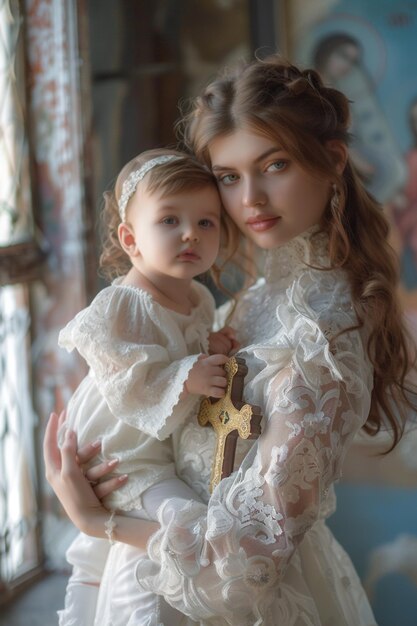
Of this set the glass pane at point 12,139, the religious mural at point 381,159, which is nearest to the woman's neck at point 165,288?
the glass pane at point 12,139

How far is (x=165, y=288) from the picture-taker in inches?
82.5

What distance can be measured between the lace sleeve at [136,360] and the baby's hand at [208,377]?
22 millimetres

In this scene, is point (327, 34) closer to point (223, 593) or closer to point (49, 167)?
point (49, 167)

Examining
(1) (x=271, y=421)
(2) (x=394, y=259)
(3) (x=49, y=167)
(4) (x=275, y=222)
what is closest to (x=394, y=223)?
(3) (x=49, y=167)

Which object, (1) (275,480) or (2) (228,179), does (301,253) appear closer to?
(2) (228,179)

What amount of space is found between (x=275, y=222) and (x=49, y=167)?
199 centimetres

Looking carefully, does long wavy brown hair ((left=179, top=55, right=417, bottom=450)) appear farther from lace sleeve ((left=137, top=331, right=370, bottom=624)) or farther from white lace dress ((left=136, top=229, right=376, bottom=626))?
lace sleeve ((left=137, top=331, right=370, bottom=624))

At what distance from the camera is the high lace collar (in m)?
2.09

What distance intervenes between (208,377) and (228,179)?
525 millimetres

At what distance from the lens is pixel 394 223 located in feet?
13.7

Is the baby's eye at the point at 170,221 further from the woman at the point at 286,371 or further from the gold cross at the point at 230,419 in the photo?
the gold cross at the point at 230,419

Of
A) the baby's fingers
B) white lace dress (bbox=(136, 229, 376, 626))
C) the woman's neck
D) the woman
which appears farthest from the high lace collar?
the baby's fingers

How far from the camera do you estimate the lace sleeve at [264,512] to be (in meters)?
1.67

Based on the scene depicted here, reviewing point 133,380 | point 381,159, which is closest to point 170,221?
point 133,380
